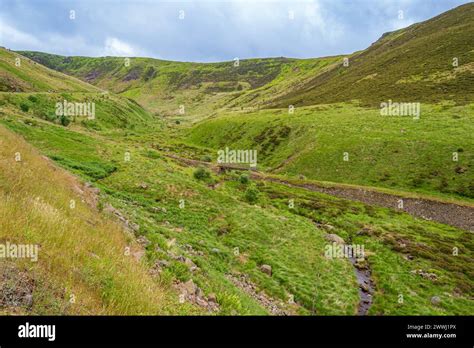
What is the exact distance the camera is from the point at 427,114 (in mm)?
69062

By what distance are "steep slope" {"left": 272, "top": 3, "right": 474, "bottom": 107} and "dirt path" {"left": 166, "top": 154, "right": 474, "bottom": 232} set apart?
44732 mm

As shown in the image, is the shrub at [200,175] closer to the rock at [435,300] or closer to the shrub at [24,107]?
the rock at [435,300]

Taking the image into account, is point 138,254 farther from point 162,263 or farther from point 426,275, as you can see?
point 426,275

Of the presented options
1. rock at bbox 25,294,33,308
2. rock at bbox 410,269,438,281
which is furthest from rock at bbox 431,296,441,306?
rock at bbox 25,294,33,308

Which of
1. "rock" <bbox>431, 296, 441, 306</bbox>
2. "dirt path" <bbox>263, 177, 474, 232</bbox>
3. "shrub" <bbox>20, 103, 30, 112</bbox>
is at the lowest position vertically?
"rock" <bbox>431, 296, 441, 306</bbox>

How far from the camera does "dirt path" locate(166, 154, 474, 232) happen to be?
38.7 metres

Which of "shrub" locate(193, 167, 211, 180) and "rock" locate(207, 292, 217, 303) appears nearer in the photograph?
"rock" locate(207, 292, 217, 303)

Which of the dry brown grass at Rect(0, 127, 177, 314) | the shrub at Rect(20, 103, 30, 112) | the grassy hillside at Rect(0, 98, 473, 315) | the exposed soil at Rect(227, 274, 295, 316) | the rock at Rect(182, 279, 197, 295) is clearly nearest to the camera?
the dry brown grass at Rect(0, 127, 177, 314)

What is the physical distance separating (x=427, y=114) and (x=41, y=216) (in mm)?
77823

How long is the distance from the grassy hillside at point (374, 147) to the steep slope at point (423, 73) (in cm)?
1189

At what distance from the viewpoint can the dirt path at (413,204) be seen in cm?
3872

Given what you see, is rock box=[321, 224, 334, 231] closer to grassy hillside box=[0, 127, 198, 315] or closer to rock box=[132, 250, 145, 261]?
rock box=[132, 250, 145, 261]
